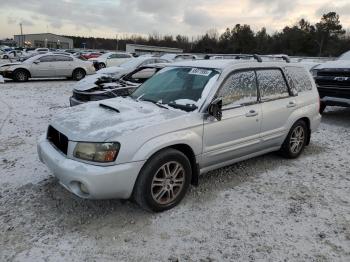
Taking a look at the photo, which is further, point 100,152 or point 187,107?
point 187,107

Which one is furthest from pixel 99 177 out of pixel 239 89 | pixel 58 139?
pixel 239 89

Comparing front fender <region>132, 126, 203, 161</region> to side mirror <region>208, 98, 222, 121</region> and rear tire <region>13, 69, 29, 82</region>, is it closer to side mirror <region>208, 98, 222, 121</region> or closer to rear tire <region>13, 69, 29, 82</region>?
side mirror <region>208, 98, 222, 121</region>

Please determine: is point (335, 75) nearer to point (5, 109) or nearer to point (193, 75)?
point (193, 75)

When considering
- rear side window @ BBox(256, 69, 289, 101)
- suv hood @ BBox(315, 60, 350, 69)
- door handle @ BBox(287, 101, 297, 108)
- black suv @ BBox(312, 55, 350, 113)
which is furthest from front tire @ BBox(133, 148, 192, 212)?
suv hood @ BBox(315, 60, 350, 69)

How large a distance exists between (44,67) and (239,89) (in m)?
15.1

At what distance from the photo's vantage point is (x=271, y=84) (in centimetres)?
543

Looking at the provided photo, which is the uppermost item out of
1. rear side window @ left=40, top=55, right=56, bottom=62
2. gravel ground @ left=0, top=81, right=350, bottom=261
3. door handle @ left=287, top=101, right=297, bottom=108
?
rear side window @ left=40, top=55, right=56, bottom=62

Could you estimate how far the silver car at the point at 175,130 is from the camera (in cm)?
371

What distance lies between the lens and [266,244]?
3559mm

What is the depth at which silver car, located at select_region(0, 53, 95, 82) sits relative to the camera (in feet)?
56.3

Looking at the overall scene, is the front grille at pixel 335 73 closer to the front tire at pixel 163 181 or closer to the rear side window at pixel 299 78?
the rear side window at pixel 299 78

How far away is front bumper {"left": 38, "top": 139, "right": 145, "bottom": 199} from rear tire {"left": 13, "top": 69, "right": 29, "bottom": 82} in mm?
14854

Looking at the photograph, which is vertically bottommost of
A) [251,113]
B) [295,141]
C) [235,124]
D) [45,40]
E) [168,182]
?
[168,182]

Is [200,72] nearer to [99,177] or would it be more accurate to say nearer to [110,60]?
[99,177]
